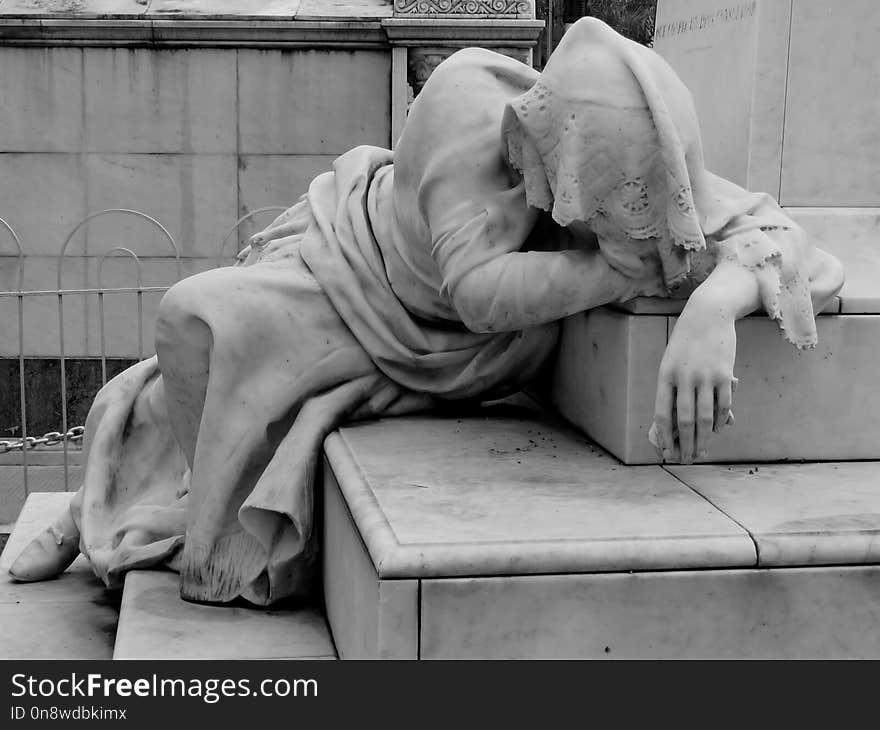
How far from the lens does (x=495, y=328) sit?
3275mm

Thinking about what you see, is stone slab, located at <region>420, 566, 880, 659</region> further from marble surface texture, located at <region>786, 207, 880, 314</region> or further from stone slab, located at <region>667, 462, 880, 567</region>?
marble surface texture, located at <region>786, 207, 880, 314</region>

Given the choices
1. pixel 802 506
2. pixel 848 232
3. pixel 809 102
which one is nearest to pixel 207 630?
pixel 802 506

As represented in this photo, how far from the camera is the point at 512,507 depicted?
280 cm

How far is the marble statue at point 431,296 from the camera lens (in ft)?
9.76

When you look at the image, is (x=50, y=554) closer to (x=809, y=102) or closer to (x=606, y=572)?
(x=606, y=572)

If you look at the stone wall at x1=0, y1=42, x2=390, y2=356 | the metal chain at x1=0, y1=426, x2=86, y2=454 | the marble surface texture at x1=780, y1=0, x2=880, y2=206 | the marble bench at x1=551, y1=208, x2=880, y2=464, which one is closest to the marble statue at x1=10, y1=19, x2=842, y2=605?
the marble bench at x1=551, y1=208, x2=880, y2=464

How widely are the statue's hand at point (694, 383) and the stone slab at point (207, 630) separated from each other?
1.01m

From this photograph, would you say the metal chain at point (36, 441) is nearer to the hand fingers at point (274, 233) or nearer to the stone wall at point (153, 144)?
the stone wall at point (153, 144)

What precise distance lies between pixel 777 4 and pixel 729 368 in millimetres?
1447

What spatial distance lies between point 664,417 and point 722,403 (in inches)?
5.2

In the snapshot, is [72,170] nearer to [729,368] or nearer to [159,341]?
[159,341]

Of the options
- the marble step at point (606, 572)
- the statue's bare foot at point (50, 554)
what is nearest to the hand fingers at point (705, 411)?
the marble step at point (606, 572)

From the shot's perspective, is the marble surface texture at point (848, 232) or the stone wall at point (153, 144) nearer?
the marble surface texture at point (848, 232)

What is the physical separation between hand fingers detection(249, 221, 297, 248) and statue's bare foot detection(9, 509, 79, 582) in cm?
106
